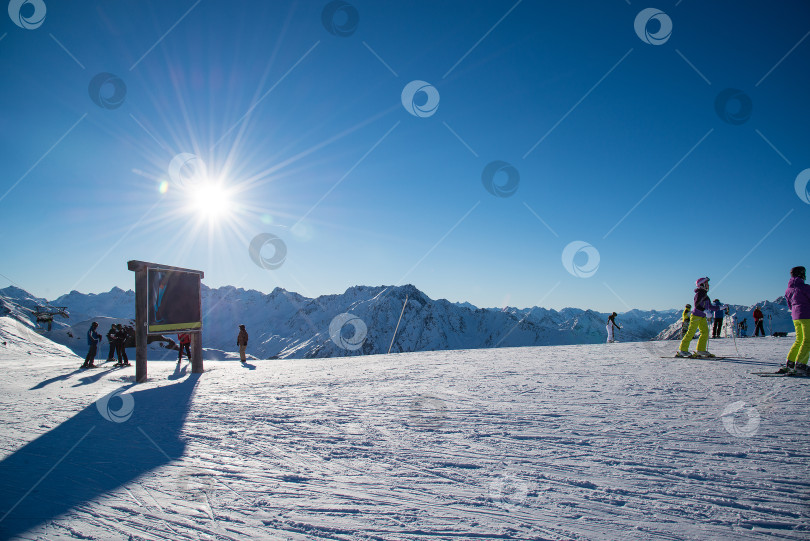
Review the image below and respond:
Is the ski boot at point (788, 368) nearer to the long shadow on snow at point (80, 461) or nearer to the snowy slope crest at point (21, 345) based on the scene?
the long shadow on snow at point (80, 461)

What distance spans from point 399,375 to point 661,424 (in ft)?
22.0

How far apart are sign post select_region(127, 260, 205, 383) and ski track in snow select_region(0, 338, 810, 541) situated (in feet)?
12.3

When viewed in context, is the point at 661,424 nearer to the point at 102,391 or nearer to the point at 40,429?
the point at 40,429

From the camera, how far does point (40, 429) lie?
604cm

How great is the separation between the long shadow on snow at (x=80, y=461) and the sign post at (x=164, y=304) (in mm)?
4808

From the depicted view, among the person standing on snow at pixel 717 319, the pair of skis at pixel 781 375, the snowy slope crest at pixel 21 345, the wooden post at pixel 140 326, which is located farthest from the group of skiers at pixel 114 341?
the person standing on snow at pixel 717 319

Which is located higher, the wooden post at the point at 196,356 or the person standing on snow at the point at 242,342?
the person standing on snow at the point at 242,342

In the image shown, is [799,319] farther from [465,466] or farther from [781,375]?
[465,466]

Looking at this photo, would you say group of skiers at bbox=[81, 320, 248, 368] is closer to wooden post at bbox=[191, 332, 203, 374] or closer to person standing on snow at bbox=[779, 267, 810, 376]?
wooden post at bbox=[191, 332, 203, 374]

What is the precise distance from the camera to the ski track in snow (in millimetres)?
3059

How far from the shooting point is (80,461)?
4660mm

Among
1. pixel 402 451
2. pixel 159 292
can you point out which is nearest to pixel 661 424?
pixel 402 451

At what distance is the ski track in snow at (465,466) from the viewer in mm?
3059

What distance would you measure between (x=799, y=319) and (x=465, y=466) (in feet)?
32.1
